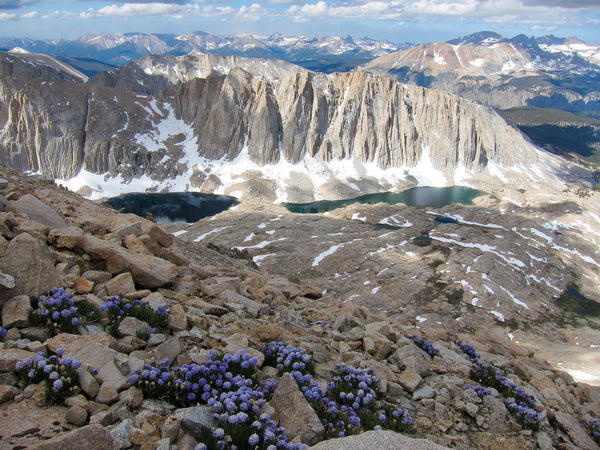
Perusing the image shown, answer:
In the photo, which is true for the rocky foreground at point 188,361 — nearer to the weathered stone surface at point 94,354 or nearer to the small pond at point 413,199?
the weathered stone surface at point 94,354

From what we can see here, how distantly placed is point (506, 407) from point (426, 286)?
65815mm

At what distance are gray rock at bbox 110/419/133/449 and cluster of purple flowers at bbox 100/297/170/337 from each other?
2797 mm

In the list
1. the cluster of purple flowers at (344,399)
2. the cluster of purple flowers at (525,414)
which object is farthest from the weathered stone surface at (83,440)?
the cluster of purple flowers at (525,414)

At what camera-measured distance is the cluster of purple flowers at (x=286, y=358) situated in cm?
714

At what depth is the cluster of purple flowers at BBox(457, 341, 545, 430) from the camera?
8.09m

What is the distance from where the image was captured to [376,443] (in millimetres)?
4648

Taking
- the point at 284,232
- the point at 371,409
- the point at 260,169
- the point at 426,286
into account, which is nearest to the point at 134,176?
the point at 260,169

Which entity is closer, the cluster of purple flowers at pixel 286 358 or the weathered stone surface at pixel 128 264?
the cluster of purple flowers at pixel 286 358

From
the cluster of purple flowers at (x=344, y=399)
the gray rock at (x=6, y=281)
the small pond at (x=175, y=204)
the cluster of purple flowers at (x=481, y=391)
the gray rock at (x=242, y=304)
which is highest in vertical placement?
the gray rock at (x=6, y=281)

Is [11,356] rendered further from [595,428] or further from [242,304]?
[595,428]

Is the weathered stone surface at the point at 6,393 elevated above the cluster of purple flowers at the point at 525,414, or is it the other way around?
the weathered stone surface at the point at 6,393

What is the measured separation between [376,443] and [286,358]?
9.73 feet

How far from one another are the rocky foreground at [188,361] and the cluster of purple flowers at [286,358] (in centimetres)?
8

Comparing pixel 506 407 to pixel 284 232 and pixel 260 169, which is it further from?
pixel 260 169
